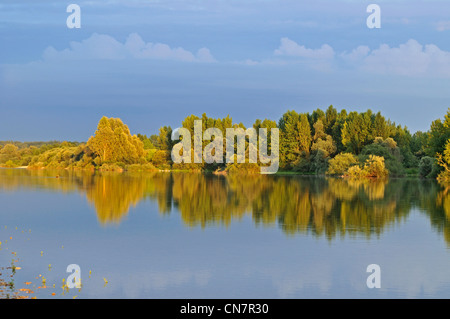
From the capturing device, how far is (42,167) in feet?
252

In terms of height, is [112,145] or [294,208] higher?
[112,145]

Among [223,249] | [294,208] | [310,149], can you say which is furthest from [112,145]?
[223,249]

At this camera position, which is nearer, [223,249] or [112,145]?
[223,249]

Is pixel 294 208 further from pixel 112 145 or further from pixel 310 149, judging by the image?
pixel 112 145

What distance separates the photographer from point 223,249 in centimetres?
1411

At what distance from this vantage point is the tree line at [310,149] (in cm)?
5762

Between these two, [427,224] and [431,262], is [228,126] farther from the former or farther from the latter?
[431,262]

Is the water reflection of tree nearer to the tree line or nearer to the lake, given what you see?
the lake

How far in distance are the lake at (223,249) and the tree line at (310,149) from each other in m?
32.2

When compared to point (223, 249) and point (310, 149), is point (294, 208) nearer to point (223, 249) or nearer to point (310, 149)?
point (223, 249)

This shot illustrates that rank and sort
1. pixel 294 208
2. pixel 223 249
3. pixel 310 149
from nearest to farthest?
pixel 223 249
pixel 294 208
pixel 310 149

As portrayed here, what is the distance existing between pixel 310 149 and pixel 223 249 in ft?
184

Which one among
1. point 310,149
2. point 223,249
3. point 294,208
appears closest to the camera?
point 223,249

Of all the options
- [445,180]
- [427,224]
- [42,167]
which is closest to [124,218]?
[427,224]
